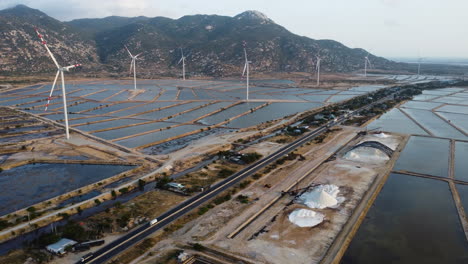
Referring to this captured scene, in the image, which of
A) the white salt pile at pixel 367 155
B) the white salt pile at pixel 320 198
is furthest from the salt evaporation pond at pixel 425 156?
the white salt pile at pixel 320 198

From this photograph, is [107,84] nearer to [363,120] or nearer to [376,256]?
[363,120]

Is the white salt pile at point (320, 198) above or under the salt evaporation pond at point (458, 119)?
under

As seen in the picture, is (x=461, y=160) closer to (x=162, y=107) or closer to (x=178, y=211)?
(x=178, y=211)

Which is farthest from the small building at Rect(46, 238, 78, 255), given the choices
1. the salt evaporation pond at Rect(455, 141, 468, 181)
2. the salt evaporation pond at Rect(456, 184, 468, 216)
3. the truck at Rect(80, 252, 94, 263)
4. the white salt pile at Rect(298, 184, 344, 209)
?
the salt evaporation pond at Rect(455, 141, 468, 181)

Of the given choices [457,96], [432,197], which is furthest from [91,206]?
[457,96]

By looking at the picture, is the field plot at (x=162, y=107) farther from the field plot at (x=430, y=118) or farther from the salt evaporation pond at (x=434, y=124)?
the salt evaporation pond at (x=434, y=124)

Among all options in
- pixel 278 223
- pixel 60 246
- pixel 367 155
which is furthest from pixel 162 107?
pixel 60 246
